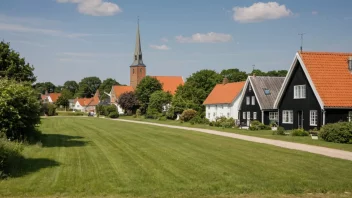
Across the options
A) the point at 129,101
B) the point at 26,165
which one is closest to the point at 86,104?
the point at 129,101

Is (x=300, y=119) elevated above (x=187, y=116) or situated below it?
above

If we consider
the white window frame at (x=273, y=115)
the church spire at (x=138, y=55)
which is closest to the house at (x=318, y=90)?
the white window frame at (x=273, y=115)

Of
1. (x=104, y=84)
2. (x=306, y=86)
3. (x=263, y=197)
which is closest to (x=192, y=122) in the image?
(x=306, y=86)

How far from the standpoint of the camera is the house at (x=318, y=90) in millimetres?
31922

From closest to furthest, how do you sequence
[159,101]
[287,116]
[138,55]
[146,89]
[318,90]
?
[318,90], [287,116], [159,101], [146,89], [138,55]

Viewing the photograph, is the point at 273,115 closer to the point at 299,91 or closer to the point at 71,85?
the point at 299,91

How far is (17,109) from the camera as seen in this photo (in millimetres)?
18344

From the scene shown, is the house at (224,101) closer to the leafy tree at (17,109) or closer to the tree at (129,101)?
the tree at (129,101)

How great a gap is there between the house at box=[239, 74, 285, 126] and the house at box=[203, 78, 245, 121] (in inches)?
224

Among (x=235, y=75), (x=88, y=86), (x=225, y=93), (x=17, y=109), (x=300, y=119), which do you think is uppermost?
(x=88, y=86)

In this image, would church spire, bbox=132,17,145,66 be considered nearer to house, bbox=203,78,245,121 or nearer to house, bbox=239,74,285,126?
house, bbox=203,78,245,121

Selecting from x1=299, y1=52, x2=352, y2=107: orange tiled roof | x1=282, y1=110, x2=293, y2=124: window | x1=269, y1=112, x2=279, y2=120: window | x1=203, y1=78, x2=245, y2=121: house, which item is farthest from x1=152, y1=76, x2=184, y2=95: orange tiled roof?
x1=299, y1=52, x2=352, y2=107: orange tiled roof

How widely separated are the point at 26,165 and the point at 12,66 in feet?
34.8

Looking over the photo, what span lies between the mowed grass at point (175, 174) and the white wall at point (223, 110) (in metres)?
36.5
